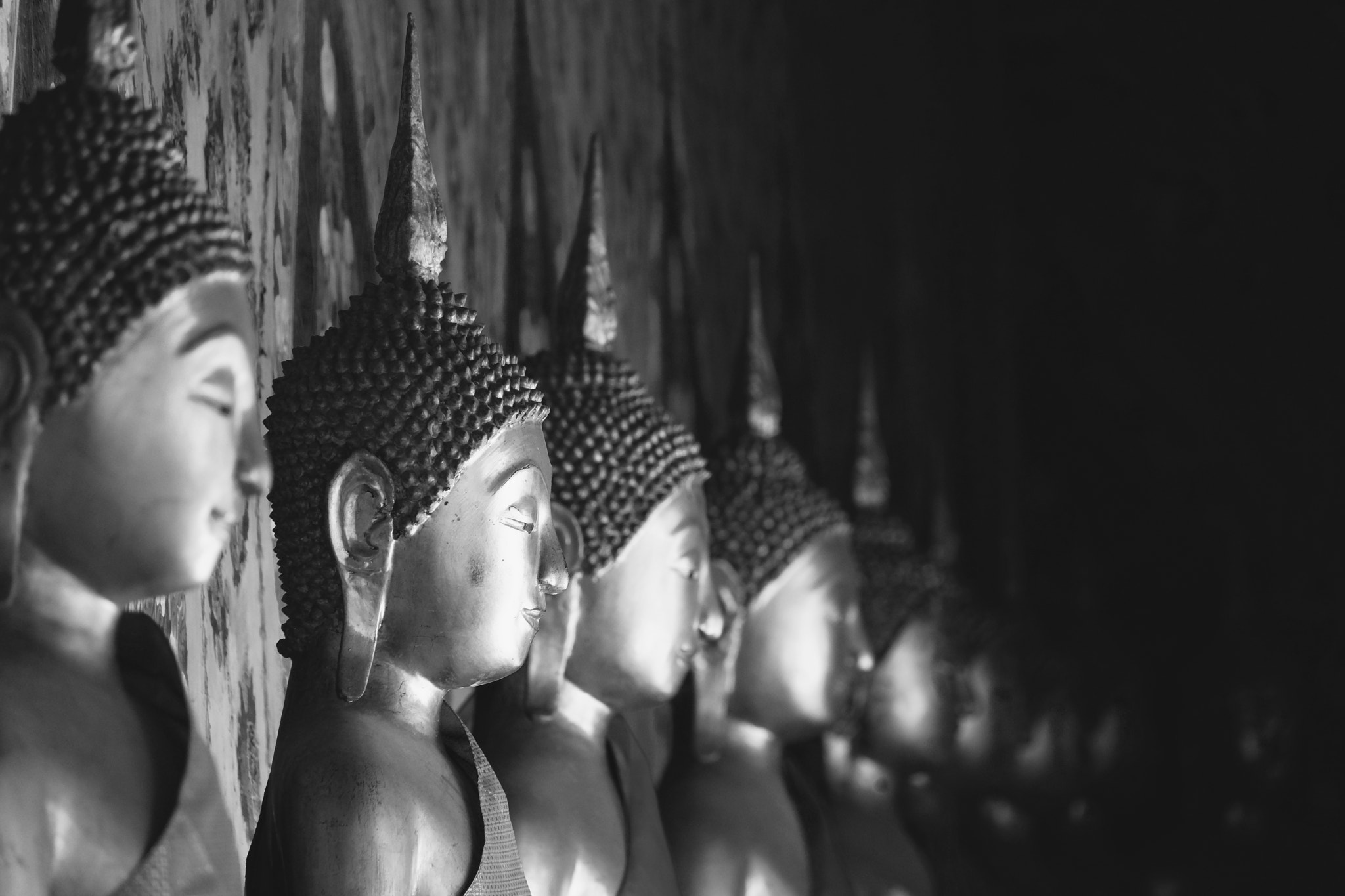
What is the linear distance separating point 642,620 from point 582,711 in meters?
0.16

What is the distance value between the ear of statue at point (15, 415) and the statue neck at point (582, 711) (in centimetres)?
131

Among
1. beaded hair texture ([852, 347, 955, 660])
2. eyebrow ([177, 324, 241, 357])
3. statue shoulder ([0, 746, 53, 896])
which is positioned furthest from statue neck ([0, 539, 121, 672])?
beaded hair texture ([852, 347, 955, 660])

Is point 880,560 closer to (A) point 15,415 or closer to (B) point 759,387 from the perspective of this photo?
(B) point 759,387

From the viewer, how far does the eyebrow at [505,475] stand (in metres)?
2.25

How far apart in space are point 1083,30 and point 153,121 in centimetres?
742

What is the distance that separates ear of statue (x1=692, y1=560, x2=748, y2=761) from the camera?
3.52 meters

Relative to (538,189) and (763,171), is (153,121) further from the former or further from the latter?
(763,171)

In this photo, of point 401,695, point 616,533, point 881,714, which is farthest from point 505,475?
point 881,714

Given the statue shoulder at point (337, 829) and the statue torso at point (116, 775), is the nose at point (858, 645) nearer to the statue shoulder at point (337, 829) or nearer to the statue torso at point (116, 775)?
the statue shoulder at point (337, 829)

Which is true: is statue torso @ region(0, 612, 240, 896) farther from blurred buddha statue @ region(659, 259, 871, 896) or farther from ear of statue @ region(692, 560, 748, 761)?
ear of statue @ region(692, 560, 748, 761)

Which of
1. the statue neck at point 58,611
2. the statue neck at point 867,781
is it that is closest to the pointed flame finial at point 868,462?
the statue neck at point 867,781

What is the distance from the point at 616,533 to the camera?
2.91m

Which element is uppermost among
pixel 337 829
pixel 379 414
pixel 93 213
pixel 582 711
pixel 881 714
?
pixel 93 213

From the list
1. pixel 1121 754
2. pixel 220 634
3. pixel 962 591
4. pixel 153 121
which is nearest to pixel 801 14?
pixel 962 591
